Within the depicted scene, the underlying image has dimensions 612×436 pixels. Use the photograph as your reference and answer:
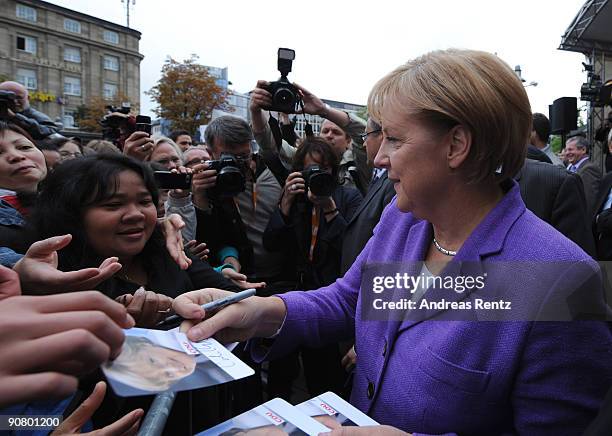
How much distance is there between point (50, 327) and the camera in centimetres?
62

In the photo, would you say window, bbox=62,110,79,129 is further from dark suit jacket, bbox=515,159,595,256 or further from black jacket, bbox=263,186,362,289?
dark suit jacket, bbox=515,159,595,256

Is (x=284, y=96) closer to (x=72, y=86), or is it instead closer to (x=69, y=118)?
(x=69, y=118)

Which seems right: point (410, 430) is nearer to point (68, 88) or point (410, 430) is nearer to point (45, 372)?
point (45, 372)

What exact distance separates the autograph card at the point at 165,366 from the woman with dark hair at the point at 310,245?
1.98 m

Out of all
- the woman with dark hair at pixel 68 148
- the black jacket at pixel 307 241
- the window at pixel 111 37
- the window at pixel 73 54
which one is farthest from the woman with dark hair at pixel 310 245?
the window at pixel 111 37

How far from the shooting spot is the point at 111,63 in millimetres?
47250

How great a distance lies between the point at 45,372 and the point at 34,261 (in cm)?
83

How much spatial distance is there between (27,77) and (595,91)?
150ft

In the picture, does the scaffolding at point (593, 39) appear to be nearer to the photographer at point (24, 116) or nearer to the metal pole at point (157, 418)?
the photographer at point (24, 116)

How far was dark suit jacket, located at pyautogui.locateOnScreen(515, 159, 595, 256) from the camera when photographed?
7.62 ft

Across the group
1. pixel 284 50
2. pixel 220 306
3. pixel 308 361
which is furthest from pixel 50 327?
pixel 284 50

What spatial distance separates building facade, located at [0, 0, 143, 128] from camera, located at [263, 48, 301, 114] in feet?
127

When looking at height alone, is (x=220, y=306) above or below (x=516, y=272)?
below

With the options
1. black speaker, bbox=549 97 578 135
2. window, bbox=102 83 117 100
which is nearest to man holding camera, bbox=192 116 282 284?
black speaker, bbox=549 97 578 135
